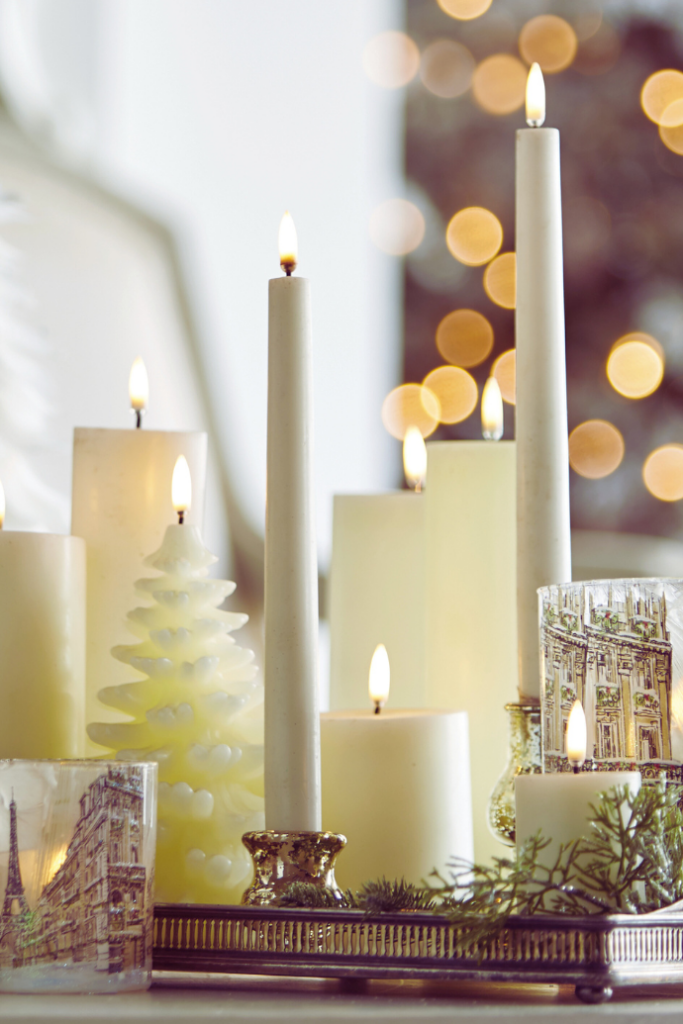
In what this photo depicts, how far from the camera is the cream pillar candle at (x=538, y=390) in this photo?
55 cm

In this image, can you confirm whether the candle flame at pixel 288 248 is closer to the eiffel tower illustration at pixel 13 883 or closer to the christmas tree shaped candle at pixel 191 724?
the christmas tree shaped candle at pixel 191 724

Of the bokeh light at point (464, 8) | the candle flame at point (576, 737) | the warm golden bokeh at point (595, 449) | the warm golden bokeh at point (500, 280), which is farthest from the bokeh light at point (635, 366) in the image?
the candle flame at point (576, 737)

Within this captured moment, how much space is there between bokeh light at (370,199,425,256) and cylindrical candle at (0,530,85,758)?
4.48ft

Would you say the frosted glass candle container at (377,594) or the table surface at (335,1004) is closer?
the table surface at (335,1004)

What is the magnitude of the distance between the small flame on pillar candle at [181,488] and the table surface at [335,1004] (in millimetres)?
207

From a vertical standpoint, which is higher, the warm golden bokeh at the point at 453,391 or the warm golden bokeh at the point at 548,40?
the warm golden bokeh at the point at 548,40

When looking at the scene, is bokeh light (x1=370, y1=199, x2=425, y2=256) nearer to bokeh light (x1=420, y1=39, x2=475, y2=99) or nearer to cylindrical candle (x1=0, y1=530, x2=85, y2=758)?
bokeh light (x1=420, y1=39, x2=475, y2=99)

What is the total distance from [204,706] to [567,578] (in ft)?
0.59

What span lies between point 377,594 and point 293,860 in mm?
197

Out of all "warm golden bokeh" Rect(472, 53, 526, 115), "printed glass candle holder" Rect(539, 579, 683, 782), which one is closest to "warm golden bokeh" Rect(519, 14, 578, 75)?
"warm golden bokeh" Rect(472, 53, 526, 115)

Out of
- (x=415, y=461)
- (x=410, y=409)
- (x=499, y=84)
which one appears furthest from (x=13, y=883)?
(x=499, y=84)

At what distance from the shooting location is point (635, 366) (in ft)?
6.04

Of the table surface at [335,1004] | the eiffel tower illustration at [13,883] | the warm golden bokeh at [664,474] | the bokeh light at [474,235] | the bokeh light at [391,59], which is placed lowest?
the table surface at [335,1004]

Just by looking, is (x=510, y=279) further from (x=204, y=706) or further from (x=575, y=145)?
(x=204, y=706)
